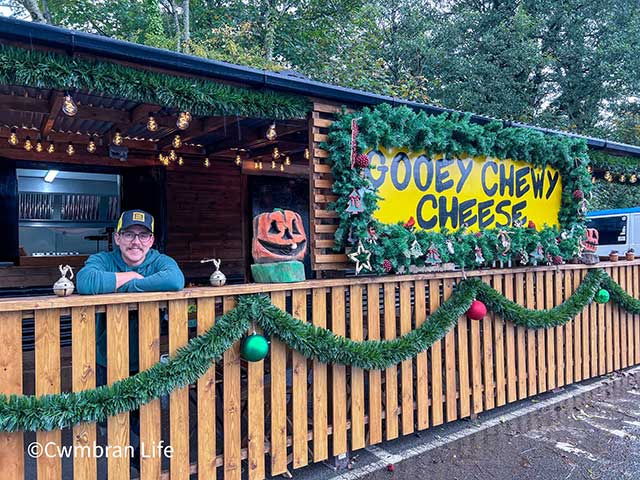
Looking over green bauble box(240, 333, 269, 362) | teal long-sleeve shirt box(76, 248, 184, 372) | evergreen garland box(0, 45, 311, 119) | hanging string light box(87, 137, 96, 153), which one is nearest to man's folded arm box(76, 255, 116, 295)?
teal long-sleeve shirt box(76, 248, 184, 372)

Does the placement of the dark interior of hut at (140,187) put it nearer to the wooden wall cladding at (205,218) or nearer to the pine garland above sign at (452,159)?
the wooden wall cladding at (205,218)

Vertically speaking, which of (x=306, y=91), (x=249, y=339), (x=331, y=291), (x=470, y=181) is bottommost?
(x=249, y=339)

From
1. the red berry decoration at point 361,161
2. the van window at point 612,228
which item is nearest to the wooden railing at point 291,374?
the red berry decoration at point 361,161

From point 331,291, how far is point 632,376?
14.0 ft

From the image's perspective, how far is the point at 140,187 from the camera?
21.1 ft

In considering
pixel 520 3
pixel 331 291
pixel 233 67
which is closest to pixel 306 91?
pixel 233 67

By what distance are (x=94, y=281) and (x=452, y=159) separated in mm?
3005

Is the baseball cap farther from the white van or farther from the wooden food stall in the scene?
the white van

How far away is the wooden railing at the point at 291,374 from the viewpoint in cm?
231

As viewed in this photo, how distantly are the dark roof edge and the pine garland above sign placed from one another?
8.6 inches

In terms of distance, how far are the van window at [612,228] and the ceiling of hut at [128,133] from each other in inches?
415

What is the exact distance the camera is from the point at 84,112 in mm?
4016

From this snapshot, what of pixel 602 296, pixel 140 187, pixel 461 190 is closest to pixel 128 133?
pixel 140 187

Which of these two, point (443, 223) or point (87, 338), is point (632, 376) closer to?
point (443, 223)
